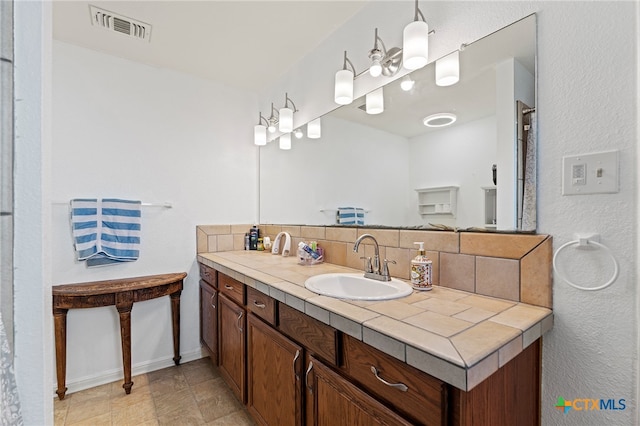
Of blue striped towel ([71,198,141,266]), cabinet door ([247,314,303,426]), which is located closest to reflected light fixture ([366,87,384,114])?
cabinet door ([247,314,303,426])

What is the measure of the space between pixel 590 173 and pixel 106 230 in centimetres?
256

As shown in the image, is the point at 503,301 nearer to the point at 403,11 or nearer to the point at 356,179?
the point at 356,179

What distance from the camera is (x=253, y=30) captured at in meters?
1.91

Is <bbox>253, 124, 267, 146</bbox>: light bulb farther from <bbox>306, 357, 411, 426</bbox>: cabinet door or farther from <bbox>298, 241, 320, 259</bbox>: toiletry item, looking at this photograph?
<bbox>306, 357, 411, 426</bbox>: cabinet door

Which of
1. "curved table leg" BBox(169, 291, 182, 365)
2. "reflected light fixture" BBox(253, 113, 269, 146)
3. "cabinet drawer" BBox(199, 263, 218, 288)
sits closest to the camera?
"cabinet drawer" BBox(199, 263, 218, 288)

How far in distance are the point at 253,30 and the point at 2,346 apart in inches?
79.4

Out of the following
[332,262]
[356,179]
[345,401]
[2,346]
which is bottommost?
[345,401]

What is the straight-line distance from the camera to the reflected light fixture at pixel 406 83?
58.0 inches

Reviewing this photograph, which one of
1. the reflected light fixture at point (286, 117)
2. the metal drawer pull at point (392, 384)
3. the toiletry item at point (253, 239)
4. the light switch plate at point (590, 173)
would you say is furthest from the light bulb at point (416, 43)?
the toiletry item at point (253, 239)

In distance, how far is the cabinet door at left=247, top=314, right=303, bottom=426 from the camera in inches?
47.1

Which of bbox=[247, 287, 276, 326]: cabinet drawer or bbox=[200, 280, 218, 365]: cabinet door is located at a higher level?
bbox=[247, 287, 276, 326]: cabinet drawer

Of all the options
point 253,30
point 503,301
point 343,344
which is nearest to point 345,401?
point 343,344

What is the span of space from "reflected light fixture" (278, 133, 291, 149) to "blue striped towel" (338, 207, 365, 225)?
2.71 ft

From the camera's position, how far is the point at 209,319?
86.3 inches
